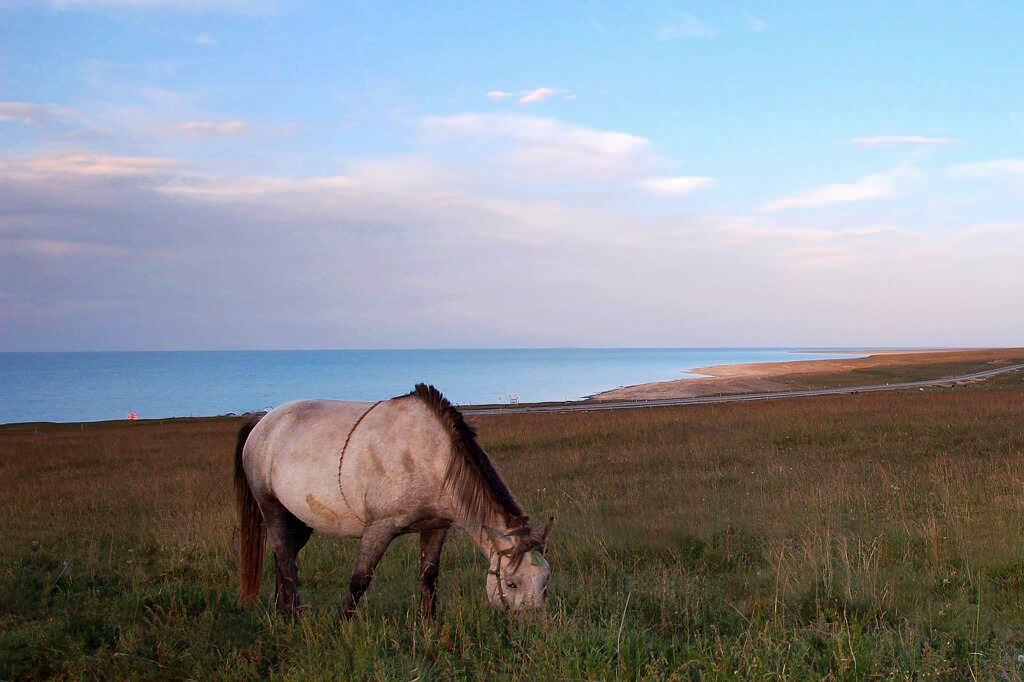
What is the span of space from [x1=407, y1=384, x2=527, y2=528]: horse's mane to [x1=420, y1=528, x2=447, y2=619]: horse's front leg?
55 centimetres

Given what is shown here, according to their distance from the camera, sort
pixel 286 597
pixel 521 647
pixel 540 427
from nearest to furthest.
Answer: pixel 521 647 → pixel 286 597 → pixel 540 427

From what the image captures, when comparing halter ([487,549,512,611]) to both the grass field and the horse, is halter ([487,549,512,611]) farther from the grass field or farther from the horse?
the grass field

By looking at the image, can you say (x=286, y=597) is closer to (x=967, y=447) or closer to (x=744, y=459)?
(x=744, y=459)

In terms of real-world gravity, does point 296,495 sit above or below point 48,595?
above

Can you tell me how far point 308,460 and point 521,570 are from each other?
1.73 metres

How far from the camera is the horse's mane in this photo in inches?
168

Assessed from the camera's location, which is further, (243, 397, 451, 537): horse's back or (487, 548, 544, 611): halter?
(243, 397, 451, 537): horse's back

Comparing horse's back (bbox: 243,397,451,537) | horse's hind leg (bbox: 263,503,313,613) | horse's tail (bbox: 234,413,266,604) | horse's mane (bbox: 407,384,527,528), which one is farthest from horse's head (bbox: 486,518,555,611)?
horse's tail (bbox: 234,413,266,604)

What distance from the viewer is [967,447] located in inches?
461

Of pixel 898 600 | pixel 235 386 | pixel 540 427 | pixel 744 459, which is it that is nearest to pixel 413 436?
pixel 898 600

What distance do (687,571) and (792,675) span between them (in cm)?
243

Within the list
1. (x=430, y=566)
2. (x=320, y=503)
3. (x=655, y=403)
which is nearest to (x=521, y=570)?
(x=430, y=566)

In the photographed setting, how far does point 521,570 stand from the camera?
13.4ft

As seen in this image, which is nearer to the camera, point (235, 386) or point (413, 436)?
point (413, 436)
